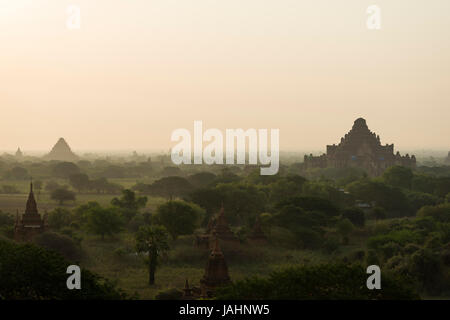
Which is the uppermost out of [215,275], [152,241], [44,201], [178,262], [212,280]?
[152,241]

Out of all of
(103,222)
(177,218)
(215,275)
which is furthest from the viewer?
(177,218)

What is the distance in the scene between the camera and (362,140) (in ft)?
406

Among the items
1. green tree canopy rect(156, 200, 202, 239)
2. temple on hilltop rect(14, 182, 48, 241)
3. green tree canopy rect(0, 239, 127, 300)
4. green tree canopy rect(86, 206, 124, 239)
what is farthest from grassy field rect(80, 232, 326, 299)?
green tree canopy rect(0, 239, 127, 300)

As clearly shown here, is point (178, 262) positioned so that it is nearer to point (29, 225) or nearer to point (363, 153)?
point (29, 225)

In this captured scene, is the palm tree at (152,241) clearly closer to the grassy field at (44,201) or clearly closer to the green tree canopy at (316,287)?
the green tree canopy at (316,287)

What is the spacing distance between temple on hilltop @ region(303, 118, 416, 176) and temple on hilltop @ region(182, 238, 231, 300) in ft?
309

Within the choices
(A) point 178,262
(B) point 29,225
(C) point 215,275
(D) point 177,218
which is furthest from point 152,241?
(B) point 29,225

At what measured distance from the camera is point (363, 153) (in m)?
123

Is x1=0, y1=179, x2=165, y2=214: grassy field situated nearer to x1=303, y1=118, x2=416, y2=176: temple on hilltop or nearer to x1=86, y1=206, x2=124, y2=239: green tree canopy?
x1=86, y1=206, x2=124, y2=239: green tree canopy

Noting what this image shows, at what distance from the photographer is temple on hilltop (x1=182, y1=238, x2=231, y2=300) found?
94.2ft

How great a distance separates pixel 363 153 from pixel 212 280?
98716mm

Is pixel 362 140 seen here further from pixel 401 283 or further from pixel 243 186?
pixel 401 283

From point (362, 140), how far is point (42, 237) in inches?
3764

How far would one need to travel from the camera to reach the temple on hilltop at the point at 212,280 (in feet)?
94.2
